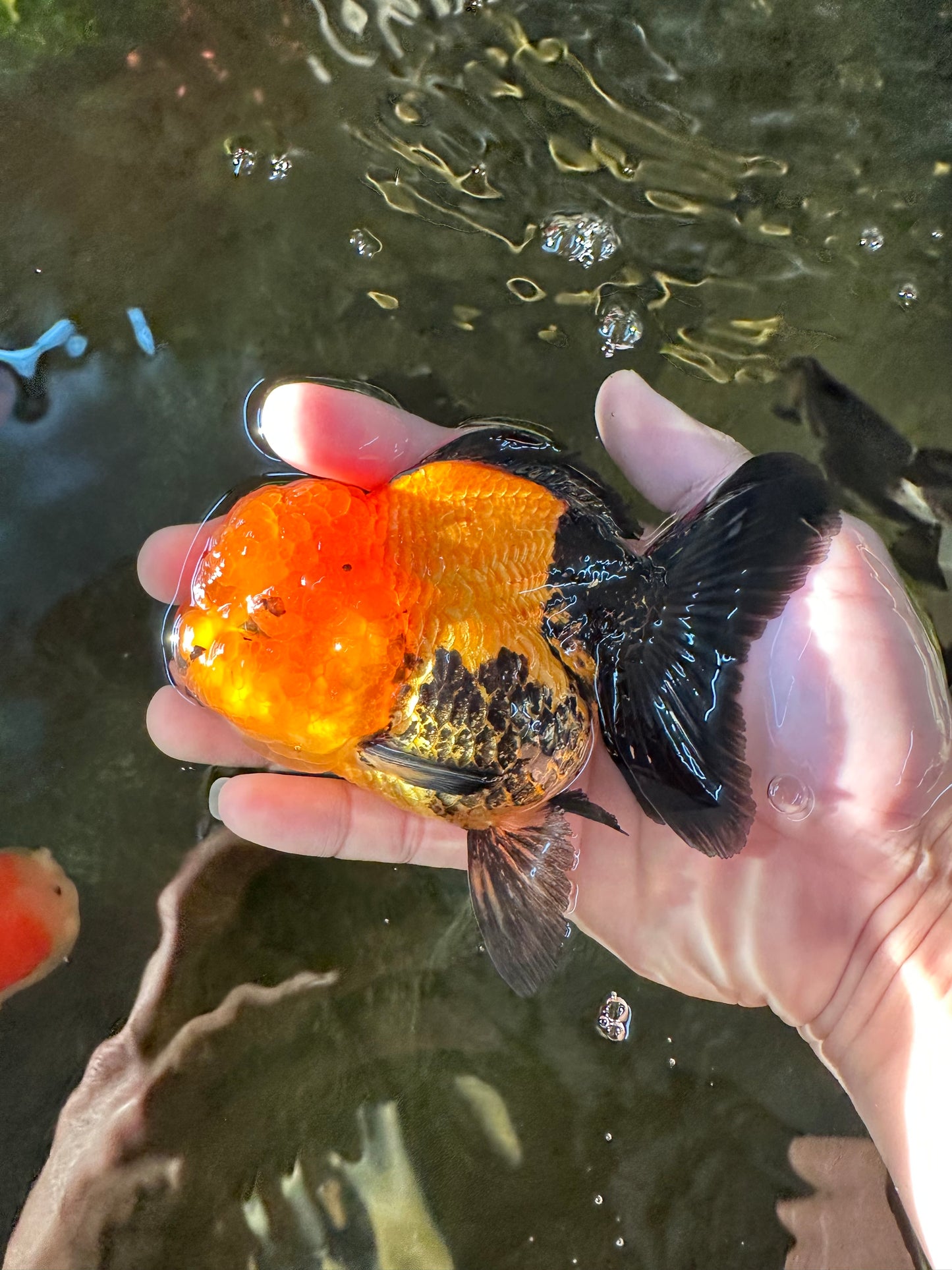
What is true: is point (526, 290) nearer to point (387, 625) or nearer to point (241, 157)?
point (241, 157)

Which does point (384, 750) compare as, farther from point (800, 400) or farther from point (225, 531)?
point (800, 400)

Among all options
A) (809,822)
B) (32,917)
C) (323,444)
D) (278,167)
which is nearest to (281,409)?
(323,444)

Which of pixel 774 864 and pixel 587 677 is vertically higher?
pixel 587 677

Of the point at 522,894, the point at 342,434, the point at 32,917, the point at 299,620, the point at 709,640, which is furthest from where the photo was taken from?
the point at 32,917

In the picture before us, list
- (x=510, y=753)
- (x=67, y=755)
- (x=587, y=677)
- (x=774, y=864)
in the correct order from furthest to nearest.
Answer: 1. (x=67, y=755)
2. (x=774, y=864)
3. (x=587, y=677)
4. (x=510, y=753)

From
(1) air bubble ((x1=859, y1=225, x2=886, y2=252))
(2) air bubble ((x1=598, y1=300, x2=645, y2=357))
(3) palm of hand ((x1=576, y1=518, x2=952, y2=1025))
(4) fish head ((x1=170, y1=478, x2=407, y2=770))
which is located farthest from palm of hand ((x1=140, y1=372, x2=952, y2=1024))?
(1) air bubble ((x1=859, y1=225, x2=886, y2=252))

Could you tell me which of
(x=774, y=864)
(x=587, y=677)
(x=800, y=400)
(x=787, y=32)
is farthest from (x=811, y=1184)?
(x=787, y=32)
